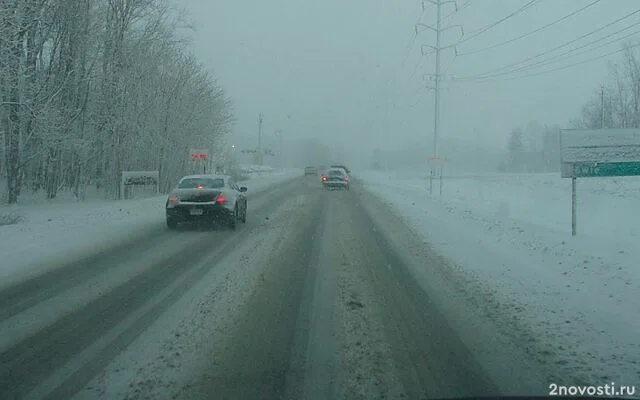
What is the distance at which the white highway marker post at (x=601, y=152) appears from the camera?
15.5 m

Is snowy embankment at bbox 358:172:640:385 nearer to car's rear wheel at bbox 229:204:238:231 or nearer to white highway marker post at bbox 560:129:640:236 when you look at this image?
white highway marker post at bbox 560:129:640:236

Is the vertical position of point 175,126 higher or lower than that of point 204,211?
higher

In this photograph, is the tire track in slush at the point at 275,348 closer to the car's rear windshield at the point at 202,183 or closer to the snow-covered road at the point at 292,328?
the snow-covered road at the point at 292,328

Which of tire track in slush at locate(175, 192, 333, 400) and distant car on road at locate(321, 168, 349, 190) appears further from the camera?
distant car on road at locate(321, 168, 349, 190)

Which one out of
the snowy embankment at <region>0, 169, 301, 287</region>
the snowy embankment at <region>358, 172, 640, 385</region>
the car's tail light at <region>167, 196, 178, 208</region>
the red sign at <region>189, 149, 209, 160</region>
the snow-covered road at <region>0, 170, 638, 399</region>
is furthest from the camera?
the red sign at <region>189, 149, 209, 160</region>

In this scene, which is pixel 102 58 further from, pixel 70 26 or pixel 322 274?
pixel 322 274

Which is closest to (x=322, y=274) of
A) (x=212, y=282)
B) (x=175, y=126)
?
(x=212, y=282)

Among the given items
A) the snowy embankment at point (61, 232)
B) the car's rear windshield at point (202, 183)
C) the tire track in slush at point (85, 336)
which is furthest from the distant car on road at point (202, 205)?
the tire track in slush at point (85, 336)

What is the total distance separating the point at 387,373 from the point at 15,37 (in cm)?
2300

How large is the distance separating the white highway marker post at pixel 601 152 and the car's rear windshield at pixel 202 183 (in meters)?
9.50

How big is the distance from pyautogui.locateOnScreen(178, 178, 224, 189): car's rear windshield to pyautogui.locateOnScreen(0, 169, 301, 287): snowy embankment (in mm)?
1476

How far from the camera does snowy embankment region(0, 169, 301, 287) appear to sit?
13.2 m

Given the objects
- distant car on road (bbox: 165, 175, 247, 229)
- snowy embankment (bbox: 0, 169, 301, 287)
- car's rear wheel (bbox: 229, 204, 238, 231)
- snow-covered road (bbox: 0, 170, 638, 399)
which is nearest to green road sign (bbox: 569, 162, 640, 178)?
snow-covered road (bbox: 0, 170, 638, 399)

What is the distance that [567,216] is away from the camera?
27719 mm
